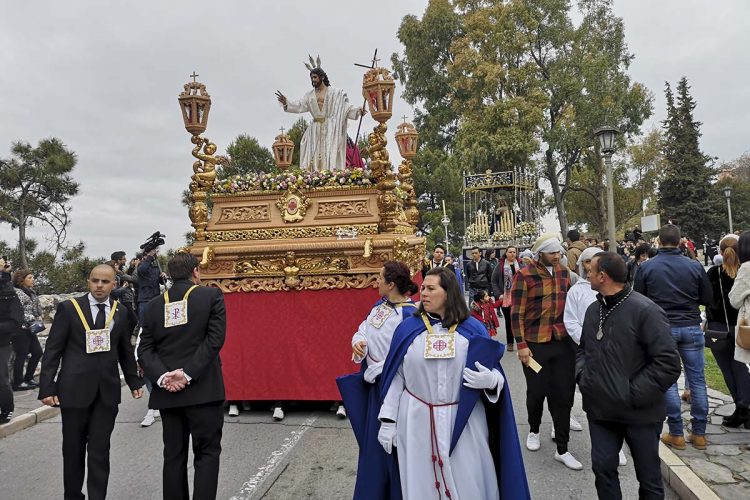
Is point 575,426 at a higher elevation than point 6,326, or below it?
below

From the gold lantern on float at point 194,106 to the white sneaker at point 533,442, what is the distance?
548cm

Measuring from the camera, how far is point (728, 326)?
484 centimetres

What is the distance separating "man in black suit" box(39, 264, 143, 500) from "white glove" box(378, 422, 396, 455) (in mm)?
2183

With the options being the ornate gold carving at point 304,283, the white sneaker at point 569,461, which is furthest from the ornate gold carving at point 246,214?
the white sneaker at point 569,461

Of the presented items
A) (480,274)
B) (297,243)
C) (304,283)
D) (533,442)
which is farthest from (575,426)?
(480,274)

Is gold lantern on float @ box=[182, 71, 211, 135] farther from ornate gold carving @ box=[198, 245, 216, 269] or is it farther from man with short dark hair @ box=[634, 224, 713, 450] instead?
man with short dark hair @ box=[634, 224, 713, 450]

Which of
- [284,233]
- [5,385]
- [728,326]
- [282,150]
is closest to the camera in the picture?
[728,326]

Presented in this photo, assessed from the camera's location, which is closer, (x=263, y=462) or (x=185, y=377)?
(x=185, y=377)

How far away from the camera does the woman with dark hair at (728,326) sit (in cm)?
482

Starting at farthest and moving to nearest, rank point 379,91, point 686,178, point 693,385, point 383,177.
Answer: point 686,178, point 383,177, point 379,91, point 693,385

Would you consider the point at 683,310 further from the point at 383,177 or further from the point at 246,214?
the point at 246,214

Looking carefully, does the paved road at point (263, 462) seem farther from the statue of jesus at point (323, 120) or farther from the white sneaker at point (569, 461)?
the statue of jesus at point (323, 120)

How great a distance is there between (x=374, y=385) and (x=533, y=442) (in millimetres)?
2337

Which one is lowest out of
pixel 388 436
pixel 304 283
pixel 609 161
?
pixel 388 436
